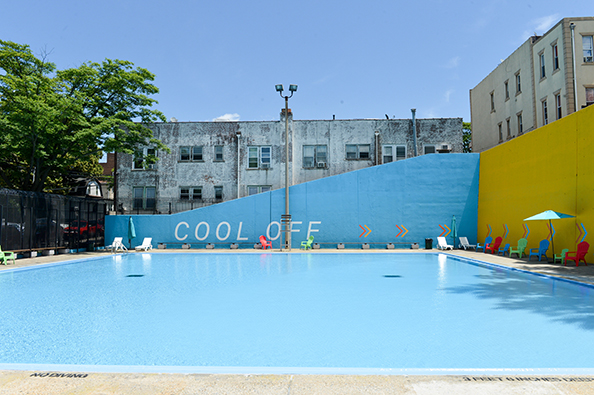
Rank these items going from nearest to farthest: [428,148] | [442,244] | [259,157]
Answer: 1. [442,244]
2. [428,148]
3. [259,157]

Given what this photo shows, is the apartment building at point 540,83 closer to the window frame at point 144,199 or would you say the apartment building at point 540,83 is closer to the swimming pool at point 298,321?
the swimming pool at point 298,321

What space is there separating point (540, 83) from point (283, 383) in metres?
26.7

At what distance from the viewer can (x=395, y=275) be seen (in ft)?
44.1

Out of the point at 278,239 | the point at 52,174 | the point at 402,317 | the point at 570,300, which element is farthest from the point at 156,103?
the point at 570,300

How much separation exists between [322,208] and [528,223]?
10572 mm

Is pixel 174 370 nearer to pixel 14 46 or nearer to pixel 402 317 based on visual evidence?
pixel 402 317

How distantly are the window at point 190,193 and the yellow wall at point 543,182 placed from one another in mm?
18386

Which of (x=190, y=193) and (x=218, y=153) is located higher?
(x=218, y=153)

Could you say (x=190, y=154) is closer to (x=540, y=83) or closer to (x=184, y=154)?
(x=184, y=154)

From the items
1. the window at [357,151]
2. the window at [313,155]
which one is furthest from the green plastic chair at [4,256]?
the window at [357,151]

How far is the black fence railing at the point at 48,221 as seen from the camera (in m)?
17.6

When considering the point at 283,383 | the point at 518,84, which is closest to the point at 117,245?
the point at 283,383

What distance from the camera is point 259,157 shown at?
91.4 ft

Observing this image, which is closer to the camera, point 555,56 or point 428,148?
point 555,56
